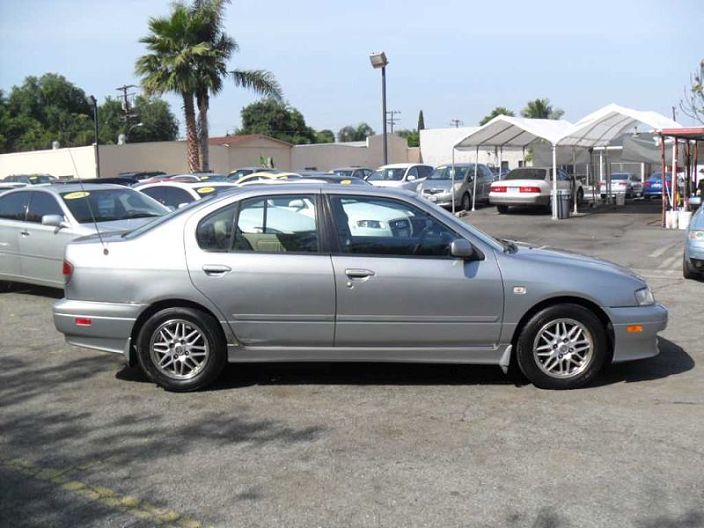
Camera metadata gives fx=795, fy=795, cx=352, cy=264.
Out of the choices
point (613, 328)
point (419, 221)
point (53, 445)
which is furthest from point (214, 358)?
point (613, 328)

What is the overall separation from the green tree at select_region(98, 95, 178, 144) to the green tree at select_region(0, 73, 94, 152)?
5.72ft

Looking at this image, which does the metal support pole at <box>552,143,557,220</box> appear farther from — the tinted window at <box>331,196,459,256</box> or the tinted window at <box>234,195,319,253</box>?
the tinted window at <box>234,195,319,253</box>

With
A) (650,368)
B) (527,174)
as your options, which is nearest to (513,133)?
(527,174)

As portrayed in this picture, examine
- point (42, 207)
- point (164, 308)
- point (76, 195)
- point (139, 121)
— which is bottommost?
point (164, 308)

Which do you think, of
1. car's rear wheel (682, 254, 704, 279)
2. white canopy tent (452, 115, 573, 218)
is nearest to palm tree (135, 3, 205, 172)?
white canopy tent (452, 115, 573, 218)

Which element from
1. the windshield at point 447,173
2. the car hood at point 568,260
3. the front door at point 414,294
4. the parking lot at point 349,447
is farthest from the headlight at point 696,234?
the windshield at point 447,173

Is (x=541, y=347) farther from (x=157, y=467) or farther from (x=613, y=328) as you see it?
(x=157, y=467)

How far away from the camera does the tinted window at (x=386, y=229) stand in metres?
5.93

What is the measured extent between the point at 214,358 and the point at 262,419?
79 cm

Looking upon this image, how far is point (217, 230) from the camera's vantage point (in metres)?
6.02

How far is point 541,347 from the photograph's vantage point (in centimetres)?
592

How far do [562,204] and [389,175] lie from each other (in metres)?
6.59

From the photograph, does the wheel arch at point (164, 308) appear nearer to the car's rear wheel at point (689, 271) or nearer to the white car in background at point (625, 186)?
the car's rear wheel at point (689, 271)

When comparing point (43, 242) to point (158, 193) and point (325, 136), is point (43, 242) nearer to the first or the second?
point (158, 193)
